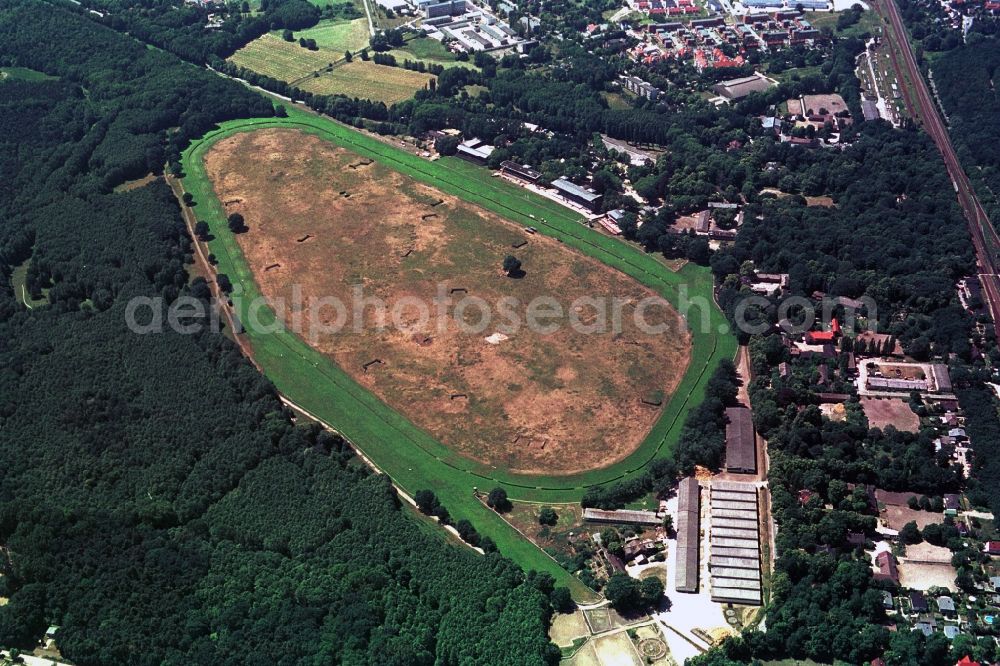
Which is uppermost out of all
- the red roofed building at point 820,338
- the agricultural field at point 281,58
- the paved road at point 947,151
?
the paved road at point 947,151

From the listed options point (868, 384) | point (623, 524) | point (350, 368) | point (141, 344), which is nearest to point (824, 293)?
point (868, 384)

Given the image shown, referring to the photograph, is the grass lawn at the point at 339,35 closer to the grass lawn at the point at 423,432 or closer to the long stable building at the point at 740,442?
the grass lawn at the point at 423,432

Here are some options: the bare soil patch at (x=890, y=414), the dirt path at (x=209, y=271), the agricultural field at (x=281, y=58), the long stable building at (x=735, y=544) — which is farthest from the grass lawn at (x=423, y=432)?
the agricultural field at (x=281, y=58)

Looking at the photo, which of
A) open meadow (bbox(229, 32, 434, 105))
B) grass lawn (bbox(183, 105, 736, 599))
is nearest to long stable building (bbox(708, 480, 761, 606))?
grass lawn (bbox(183, 105, 736, 599))

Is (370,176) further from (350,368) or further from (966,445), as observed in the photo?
(966,445)

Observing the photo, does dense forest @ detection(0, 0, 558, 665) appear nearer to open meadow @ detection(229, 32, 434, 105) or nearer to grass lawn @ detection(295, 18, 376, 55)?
open meadow @ detection(229, 32, 434, 105)

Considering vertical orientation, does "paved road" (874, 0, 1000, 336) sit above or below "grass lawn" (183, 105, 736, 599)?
above
